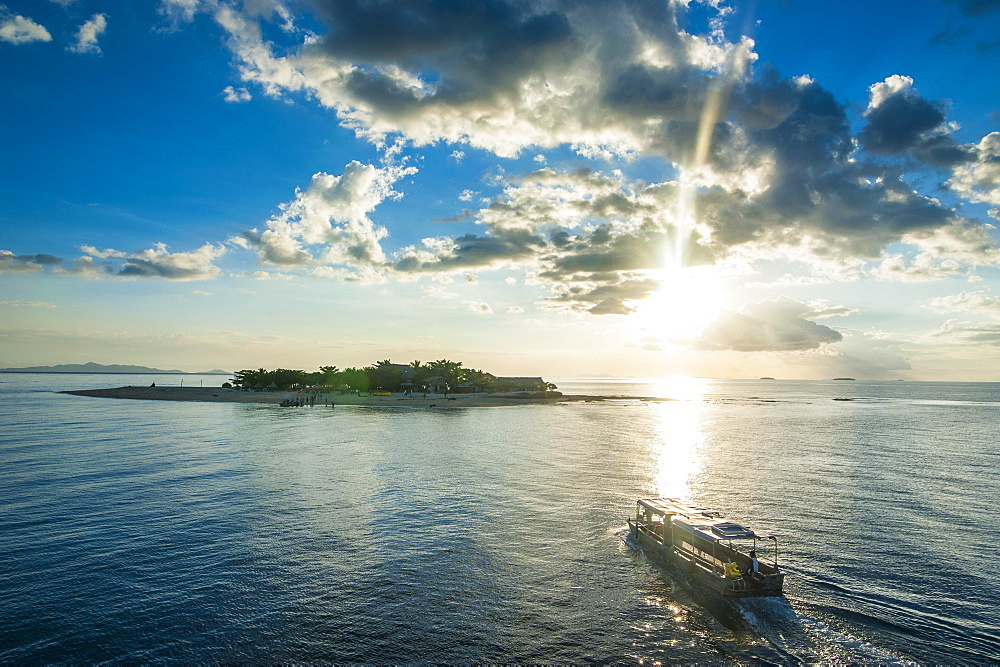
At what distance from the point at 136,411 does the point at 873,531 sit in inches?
5001

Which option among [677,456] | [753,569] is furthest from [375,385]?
[753,569]

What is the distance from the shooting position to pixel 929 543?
3147 centimetres

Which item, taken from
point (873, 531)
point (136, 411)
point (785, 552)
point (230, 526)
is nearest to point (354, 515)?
point (230, 526)

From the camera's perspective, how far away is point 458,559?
2777 cm

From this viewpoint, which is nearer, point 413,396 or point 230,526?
point 230,526

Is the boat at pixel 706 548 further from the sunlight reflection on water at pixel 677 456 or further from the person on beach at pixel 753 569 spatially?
the sunlight reflection on water at pixel 677 456

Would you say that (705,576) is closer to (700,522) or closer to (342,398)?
(700,522)

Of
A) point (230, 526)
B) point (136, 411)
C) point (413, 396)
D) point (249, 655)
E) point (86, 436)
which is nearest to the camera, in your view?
point (249, 655)

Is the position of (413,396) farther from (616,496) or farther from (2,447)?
(616,496)

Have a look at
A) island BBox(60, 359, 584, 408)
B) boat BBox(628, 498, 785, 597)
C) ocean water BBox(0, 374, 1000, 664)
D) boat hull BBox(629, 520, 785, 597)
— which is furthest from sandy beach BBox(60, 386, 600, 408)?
boat hull BBox(629, 520, 785, 597)

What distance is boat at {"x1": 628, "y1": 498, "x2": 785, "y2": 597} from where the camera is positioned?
2405 cm

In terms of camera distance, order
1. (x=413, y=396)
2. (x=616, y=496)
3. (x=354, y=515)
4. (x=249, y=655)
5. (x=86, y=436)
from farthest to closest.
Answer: (x=413, y=396) < (x=86, y=436) < (x=616, y=496) < (x=354, y=515) < (x=249, y=655)

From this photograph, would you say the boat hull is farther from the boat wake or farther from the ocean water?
the ocean water

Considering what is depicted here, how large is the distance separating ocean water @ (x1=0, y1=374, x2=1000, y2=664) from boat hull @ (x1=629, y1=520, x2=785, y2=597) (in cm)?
69
